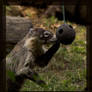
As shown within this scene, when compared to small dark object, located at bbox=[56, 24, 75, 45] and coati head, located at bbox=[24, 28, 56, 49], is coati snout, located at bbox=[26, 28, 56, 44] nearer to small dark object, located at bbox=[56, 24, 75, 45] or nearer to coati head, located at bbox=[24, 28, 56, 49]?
coati head, located at bbox=[24, 28, 56, 49]

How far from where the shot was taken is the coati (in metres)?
5.29

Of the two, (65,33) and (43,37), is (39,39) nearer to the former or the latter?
(43,37)

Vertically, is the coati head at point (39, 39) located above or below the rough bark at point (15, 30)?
above

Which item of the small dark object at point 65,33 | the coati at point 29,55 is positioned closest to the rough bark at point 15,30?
the coati at point 29,55

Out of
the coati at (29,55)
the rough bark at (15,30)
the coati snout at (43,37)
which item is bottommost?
the rough bark at (15,30)

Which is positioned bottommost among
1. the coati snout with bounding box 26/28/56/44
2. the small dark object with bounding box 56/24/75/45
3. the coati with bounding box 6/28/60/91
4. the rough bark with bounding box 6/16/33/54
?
the rough bark with bounding box 6/16/33/54

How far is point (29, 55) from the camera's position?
5.96 m

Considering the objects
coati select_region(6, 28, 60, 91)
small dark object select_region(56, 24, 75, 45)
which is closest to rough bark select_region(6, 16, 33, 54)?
coati select_region(6, 28, 60, 91)

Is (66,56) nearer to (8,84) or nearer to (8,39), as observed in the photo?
(8,39)

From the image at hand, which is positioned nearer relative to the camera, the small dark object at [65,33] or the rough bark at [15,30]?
the small dark object at [65,33]

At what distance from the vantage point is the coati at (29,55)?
5.29 meters

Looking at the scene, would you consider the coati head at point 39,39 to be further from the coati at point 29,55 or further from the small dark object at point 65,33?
the small dark object at point 65,33


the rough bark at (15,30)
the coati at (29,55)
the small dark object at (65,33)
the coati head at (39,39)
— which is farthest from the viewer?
the rough bark at (15,30)

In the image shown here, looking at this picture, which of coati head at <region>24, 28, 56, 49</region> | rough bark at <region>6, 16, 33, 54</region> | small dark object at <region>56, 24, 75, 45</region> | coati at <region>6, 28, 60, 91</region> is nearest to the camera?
small dark object at <region>56, 24, 75, 45</region>
